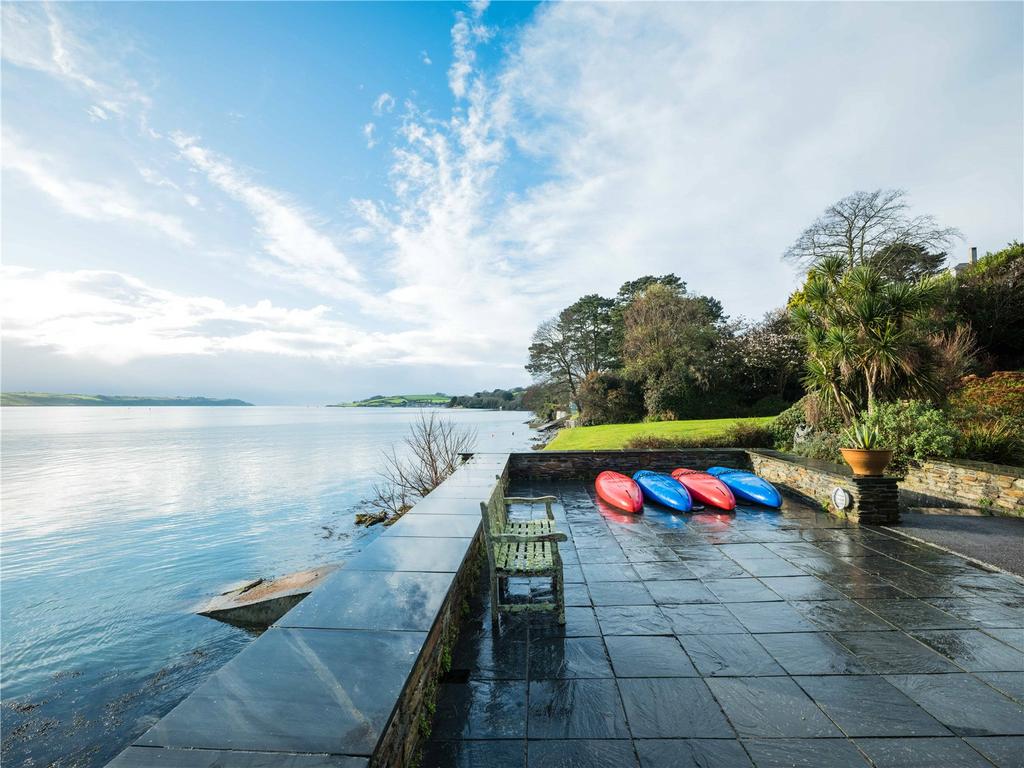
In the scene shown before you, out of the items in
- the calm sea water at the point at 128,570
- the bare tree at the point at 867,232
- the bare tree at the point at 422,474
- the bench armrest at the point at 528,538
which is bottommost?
the calm sea water at the point at 128,570

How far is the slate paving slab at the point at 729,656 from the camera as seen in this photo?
286 centimetres

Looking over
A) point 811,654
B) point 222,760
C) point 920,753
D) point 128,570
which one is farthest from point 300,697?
point 128,570

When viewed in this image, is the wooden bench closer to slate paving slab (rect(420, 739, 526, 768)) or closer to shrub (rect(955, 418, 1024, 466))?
slate paving slab (rect(420, 739, 526, 768))

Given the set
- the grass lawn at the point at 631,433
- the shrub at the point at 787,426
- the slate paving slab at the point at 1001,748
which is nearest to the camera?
the slate paving slab at the point at 1001,748

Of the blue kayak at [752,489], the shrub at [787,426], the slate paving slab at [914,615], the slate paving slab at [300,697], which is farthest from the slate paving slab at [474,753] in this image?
the shrub at [787,426]

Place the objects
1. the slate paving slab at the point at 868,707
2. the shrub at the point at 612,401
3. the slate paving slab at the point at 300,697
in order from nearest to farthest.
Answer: the slate paving slab at the point at 300,697, the slate paving slab at the point at 868,707, the shrub at the point at 612,401

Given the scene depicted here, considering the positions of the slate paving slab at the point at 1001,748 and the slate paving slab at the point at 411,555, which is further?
the slate paving slab at the point at 411,555

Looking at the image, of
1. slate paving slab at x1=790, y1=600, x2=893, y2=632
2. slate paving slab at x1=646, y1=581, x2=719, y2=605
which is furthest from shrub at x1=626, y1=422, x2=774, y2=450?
slate paving slab at x1=790, y1=600, x2=893, y2=632

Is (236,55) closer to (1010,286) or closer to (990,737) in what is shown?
(990,737)

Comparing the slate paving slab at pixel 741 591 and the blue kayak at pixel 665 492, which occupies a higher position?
the blue kayak at pixel 665 492

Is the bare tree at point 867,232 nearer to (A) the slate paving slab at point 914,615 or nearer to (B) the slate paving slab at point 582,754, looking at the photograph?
(A) the slate paving slab at point 914,615

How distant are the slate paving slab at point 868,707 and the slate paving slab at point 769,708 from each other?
2.9 inches

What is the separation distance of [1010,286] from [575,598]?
20.7 m

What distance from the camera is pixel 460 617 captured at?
3.55 metres
